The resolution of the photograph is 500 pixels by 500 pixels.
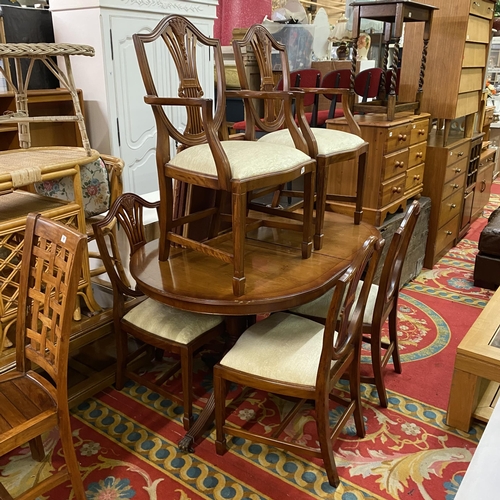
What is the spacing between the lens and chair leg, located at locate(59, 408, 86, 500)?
148 centimetres

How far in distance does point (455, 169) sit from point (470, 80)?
666 millimetres

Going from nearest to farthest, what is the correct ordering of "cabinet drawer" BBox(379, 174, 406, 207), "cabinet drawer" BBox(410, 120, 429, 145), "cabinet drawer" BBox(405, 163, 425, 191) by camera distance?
1. "cabinet drawer" BBox(379, 174, 406, 207)
2. "cabinet drawer" BBox(410, 120, 429, 145)
3. "cabinet drawer" BBox(405, 163, 425, 191)

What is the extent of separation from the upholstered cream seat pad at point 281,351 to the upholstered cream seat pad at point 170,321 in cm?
20

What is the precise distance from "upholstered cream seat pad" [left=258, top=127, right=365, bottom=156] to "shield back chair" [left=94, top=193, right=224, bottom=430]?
64 centimetres

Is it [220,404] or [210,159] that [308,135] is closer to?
[210,159]

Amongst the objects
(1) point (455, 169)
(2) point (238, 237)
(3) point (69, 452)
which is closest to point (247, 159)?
(2) point (238, 237)

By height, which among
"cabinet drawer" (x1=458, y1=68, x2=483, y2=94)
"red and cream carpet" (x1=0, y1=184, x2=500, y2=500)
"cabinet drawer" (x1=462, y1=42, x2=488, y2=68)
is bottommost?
"red and cream carpet" (x1=0, y1=184, x2=500, y2=500)

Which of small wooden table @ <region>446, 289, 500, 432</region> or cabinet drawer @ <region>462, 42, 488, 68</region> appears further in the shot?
cabinet drawer @ <region>462, 42, 488, 68</region>

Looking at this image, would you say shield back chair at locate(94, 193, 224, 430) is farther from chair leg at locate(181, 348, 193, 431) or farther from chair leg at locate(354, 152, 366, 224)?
chair leg at locate(354, 152, 366, 224)

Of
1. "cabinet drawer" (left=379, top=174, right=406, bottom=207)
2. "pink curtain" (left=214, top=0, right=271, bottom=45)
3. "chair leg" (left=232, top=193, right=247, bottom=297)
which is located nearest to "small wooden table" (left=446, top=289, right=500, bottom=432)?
"chair leg" (left=232, top=193, right=247, bottom=297)

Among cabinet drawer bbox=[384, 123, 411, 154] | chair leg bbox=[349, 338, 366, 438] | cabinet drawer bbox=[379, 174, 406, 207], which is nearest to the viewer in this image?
chair leg bbox=[349, 338, 366, 438]

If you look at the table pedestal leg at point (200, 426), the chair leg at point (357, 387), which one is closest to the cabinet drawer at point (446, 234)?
the chair leg at point (357, 387)

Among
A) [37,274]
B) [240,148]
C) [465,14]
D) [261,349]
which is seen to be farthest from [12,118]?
[465,14]

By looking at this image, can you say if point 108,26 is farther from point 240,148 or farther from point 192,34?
point 240,148
